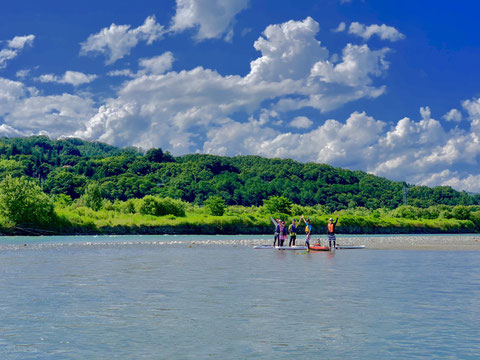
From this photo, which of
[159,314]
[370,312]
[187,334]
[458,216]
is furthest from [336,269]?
[458,216]

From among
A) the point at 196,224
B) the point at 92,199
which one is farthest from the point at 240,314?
the point at 92,199

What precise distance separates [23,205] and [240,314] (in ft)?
300

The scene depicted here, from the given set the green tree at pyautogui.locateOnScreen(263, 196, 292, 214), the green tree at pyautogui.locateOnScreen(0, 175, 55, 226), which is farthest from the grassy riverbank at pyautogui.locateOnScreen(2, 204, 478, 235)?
the green tree at pyautogui.locateOnScreen(263, 196, 292, 214)

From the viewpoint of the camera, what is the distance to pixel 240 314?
18547 millimetres

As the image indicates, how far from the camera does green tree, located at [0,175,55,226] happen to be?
99.9m

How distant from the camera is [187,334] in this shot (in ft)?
51.4

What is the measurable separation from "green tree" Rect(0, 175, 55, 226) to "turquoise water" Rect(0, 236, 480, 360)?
72.7 metres

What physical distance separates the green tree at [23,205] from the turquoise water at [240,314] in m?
72.7

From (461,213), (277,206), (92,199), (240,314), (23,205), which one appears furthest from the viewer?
(461,213)

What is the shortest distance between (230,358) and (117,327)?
4.91 m

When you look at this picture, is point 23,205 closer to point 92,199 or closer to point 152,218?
point 152,218

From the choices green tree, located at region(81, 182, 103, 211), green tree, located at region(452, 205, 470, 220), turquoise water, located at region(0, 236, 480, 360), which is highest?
green tree, located at region(81, 182, 103, 211)

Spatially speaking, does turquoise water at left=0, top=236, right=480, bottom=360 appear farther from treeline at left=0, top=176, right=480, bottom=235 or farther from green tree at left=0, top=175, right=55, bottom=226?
treeline at left=0, top=176, right=480, bottom=235

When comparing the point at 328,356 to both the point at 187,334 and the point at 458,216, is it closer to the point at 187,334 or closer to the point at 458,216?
the point at 187,334
